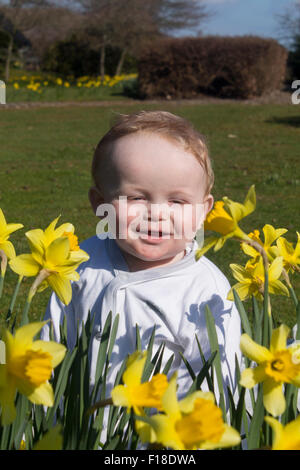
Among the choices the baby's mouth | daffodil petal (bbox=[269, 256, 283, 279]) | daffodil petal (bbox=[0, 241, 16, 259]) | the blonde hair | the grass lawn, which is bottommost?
the grass lawn

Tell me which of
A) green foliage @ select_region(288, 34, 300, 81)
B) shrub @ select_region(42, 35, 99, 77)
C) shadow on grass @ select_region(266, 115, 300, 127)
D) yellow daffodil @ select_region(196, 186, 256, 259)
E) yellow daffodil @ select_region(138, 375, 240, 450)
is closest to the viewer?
yellow daffodil @ select_region(138, 375, 240, 450)

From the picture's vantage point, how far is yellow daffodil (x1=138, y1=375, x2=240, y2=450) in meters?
0.85

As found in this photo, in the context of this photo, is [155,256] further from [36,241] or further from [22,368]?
[22,368]

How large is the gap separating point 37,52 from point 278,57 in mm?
19623

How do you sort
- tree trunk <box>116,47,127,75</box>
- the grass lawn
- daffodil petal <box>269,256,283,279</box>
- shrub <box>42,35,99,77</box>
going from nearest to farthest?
daffodil petal <box>269,256,283,279</box>
the grass lawn
tree trunk <box>116,47,127,75</box>
shrub <box>42,35,99,77</box>

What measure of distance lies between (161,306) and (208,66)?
18.1 meters

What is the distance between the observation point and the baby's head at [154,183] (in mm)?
1571

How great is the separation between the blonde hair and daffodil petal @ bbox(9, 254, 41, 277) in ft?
1.73

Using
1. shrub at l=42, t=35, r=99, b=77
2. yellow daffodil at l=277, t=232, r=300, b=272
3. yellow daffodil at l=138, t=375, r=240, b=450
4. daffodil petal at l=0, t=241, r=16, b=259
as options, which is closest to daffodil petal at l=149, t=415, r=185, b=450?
yellow daffodil at l=138, t=375, r=240, b=450

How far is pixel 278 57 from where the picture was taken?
62.7 feet

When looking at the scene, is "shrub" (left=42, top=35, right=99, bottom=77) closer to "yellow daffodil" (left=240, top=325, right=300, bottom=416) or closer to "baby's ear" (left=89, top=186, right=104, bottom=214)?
"baby's ear" (left=89, top=186, right=104, bottom=214)

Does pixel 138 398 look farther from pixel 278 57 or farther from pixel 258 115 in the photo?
pixel 278 57

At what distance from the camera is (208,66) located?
61.1ft
